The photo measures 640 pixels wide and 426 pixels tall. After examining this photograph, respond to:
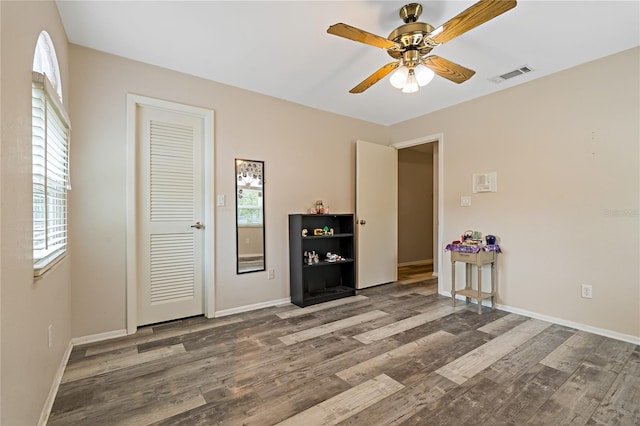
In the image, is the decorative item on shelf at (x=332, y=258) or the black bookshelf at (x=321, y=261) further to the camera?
the decorative item on shelf at (x=332, y=258)

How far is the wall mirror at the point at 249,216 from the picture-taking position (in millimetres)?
3258

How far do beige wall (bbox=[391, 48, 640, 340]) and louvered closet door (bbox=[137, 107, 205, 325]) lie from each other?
3211 mm

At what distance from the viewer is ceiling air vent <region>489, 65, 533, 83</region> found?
284 cm

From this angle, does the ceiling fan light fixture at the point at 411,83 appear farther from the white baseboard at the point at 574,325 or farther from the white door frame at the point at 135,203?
the white baseboard at the point at 574,325

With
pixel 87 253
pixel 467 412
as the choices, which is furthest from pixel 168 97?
pixel 467 412

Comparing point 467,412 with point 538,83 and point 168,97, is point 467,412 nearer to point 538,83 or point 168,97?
point 538,83

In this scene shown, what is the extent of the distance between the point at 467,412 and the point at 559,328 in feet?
6.15

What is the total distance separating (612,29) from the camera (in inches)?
88.7

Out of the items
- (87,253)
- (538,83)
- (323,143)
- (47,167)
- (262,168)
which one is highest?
(538,83)

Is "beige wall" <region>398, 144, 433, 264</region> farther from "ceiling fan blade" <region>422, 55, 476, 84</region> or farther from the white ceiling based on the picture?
"ceiling fan blade" <region>422, 55, 476, 84</region>

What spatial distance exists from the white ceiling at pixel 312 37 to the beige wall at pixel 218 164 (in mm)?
219

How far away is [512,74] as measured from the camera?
2977 mm

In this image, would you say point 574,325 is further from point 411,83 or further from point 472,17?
point 472,17

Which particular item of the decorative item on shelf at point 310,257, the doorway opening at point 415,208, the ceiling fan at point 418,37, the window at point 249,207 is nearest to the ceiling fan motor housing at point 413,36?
the ceiling fan at point 418,37
